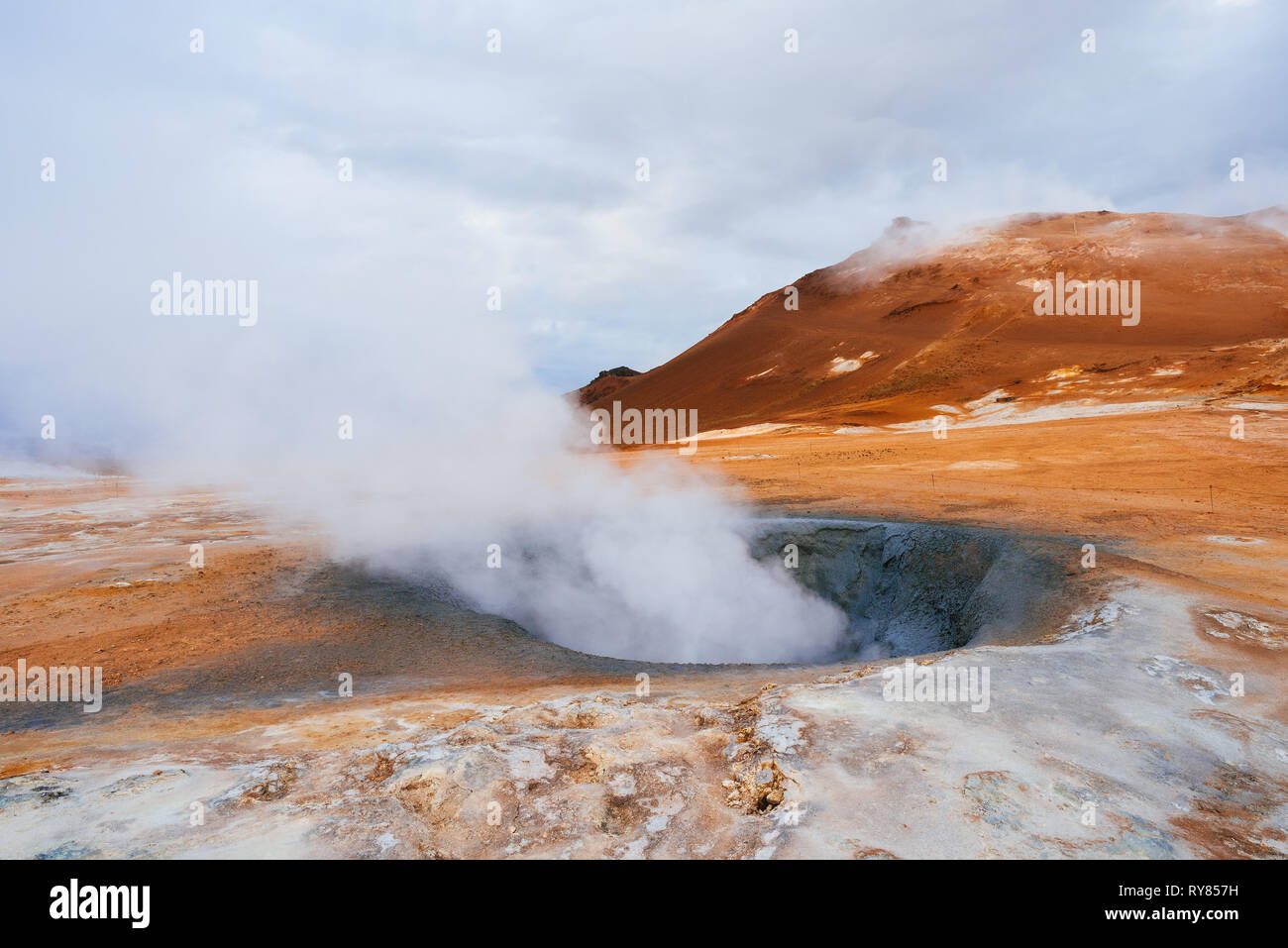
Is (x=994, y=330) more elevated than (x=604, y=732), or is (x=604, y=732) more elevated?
(x=994, y=330)

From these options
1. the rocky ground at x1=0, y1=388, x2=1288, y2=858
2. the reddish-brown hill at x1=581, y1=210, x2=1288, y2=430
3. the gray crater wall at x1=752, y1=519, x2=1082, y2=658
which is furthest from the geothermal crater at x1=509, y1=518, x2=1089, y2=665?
the reddish-brown hill at x1=581, y1=210, x2=1288, y2=430

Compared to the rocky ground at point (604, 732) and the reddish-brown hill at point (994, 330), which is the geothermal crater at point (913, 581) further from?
the reddish-brown hill at point (994, 330)

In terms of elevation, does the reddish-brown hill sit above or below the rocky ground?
above

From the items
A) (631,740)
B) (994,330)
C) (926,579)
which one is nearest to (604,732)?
(631,740)

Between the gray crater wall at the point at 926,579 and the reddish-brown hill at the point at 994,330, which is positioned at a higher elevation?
the reddish-brown hill at the point at 994,330

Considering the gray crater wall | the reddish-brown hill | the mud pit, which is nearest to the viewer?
the mud pit

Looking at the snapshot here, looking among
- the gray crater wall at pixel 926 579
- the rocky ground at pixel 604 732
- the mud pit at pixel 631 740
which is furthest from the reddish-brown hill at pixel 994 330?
the mud pit at pixel 631 740

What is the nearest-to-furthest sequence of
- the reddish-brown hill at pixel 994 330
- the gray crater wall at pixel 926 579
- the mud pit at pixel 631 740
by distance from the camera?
1. the mud pit at pixel 631 740
2. the gray crater wall at pixel 926 579
3. the reddish-brown hill at pixel 994 330

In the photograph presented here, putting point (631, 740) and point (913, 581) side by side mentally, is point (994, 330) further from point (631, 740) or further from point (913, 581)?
point (631, 740)

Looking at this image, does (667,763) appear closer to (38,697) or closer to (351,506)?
(38,697)

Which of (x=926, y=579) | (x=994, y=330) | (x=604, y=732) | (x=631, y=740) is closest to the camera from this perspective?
(x=631, y=740)

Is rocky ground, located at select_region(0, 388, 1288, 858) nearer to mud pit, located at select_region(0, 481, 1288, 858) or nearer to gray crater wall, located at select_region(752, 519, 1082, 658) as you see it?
mud pit, located at select_region(0, 481, 1288, 858)

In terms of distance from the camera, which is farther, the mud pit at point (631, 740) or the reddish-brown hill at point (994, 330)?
the reddish-brown hill at point (994, 330)

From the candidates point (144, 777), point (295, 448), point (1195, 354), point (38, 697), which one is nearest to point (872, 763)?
point (144, 777)
